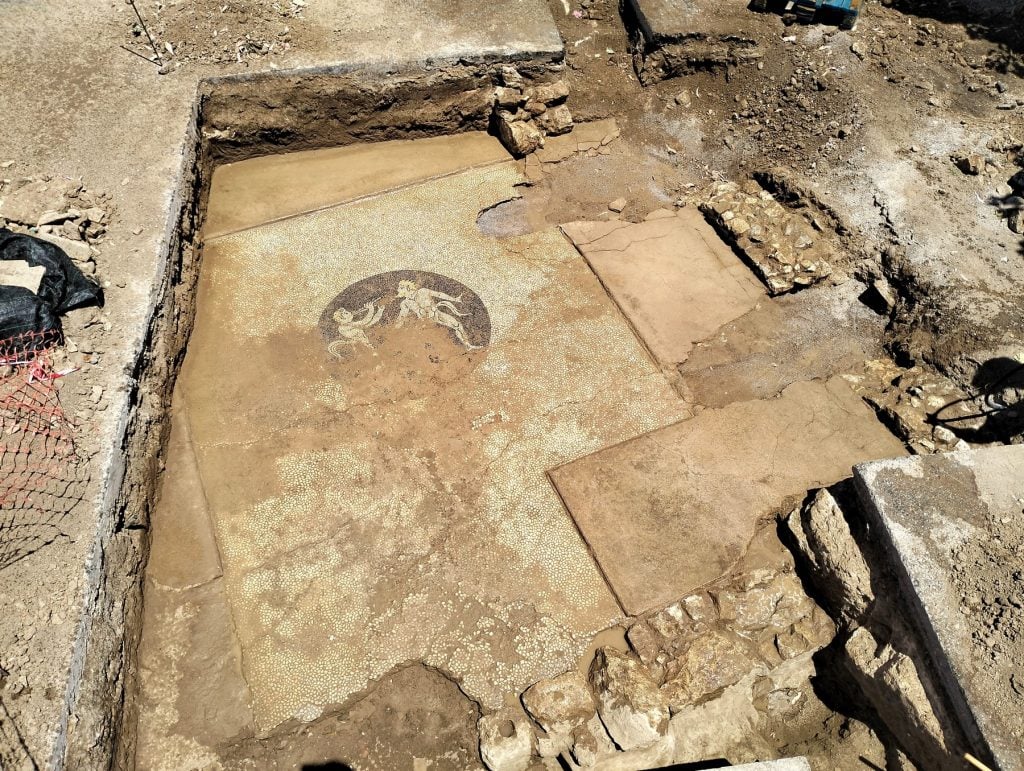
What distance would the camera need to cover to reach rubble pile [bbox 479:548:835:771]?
3182 millimetres

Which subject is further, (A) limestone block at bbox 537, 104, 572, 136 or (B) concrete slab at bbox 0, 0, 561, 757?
(A) limestone block at bbox 537, 104, 572, 136

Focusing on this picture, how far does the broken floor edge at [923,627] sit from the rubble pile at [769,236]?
2.07 meters

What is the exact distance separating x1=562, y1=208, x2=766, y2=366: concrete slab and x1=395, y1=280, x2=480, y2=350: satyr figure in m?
1.21

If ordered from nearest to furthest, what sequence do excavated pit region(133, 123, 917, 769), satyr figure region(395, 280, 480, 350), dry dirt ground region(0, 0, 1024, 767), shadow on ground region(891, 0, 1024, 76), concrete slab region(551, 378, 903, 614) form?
excavated pit region(133, 123, 917, 769), concrete slab region(551, 378, 903, 614), dry dirt ground region(0, 0, 1024, 767), satyr figure region(395, 280, 480, 350), shadow on ground region(891, 0, 1024, 76)

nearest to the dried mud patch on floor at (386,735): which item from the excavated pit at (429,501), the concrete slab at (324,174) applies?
the excavated pit at (429,501)

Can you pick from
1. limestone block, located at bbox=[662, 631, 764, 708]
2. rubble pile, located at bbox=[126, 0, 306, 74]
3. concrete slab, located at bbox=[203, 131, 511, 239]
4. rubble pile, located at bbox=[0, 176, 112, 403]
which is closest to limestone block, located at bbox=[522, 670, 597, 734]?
limestone block, located at bbox=[662, 631, 764, 708]

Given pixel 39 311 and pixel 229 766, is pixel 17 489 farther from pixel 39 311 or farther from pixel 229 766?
pixel 229 766

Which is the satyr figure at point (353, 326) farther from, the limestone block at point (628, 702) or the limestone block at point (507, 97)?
the limestone block at point (628, 702)

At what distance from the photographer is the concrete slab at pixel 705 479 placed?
3.84 metres

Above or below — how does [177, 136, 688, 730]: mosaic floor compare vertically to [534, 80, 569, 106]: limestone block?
below

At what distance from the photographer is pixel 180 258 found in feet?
15.4

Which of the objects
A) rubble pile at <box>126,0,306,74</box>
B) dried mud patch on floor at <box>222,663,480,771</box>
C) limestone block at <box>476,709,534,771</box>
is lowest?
dried mud patch on floor at <box>222,663,480,771</box>

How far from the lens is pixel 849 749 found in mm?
3289

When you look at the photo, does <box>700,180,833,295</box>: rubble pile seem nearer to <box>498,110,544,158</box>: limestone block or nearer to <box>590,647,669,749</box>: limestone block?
<box>498,110,544,158</box>: limestone block
